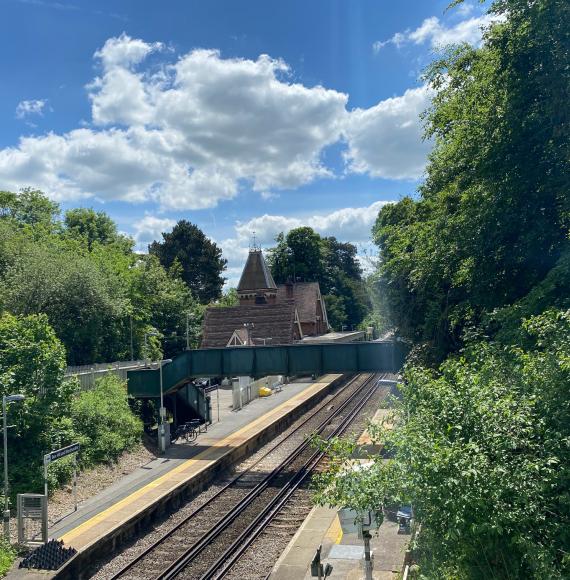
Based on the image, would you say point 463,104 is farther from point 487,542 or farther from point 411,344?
point 487,542

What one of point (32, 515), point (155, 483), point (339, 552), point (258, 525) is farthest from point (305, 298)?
point (339, 552)

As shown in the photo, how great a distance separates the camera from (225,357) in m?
31.6

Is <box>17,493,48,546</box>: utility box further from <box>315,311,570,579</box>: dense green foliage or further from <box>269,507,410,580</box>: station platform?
<box>315,311,570,579</box>: dense green foliage

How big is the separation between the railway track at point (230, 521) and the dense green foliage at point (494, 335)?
340 centimetres

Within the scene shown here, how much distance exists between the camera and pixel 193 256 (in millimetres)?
82750

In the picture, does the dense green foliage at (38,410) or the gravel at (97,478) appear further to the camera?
the dense green foliage at (38,410)

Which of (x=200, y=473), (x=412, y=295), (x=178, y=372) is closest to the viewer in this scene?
(x=200, y=473)

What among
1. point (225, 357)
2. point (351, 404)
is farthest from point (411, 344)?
point (351, 404)

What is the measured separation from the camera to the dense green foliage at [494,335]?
7.57 metres

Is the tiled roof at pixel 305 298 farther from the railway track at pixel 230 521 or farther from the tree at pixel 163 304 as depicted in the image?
the railway track at pixel 230 521

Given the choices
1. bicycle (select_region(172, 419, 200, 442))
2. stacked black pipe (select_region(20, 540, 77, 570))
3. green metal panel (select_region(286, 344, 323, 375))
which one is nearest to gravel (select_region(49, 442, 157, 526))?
bicycle (select_region(172, 419, 200, 442))

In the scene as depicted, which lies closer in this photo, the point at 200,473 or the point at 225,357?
the point at 200,473

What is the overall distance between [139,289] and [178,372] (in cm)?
1777

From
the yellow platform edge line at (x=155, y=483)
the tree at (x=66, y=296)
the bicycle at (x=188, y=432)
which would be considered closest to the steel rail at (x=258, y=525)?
the yellow platform edge line at (x=155, y=483)
